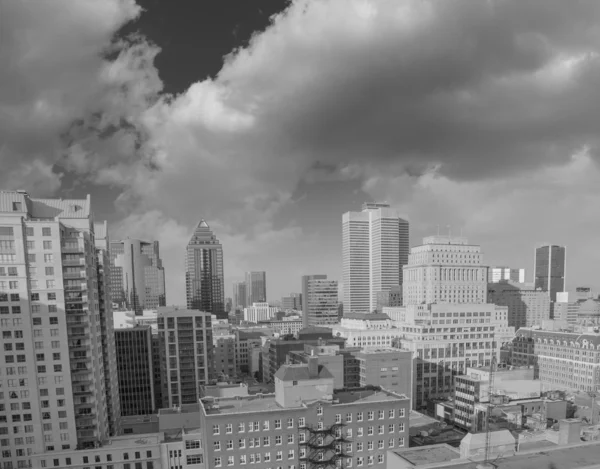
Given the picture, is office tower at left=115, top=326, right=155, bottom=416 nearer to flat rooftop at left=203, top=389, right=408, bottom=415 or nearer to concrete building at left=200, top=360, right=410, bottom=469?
flat rooftop at left=203, top=389, right=408, bottom=415

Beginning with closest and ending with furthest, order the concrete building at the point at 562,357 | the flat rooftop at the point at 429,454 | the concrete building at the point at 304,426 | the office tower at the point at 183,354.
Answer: the flat rooftop at the point at 429,454
the concrete building at the point at 304,426
the office tower at the point at 183,354
the concrete building at the point at 562,357

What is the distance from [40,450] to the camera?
64375 mm

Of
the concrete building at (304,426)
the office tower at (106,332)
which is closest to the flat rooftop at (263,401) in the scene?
the concrete building at (304,426)

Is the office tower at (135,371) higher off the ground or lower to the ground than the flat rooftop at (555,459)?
lower

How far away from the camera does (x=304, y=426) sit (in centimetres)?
5866

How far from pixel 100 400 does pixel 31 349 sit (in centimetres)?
1620

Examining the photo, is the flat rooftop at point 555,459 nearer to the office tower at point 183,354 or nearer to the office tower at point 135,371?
the office tower at point 183,354

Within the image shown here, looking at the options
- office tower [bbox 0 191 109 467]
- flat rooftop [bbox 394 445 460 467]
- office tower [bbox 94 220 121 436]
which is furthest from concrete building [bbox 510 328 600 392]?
office tower [bbox 0 191 109 467]

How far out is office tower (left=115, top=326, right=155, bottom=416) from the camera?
119 m

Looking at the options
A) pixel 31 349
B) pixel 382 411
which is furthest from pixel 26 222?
pixel 382 411

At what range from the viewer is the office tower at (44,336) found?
205 ft

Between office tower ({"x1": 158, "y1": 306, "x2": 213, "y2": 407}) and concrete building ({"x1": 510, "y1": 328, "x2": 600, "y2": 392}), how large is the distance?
10520 cm

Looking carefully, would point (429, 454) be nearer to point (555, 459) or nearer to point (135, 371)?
point (555, 459)

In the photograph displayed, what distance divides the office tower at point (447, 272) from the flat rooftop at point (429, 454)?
130 m
